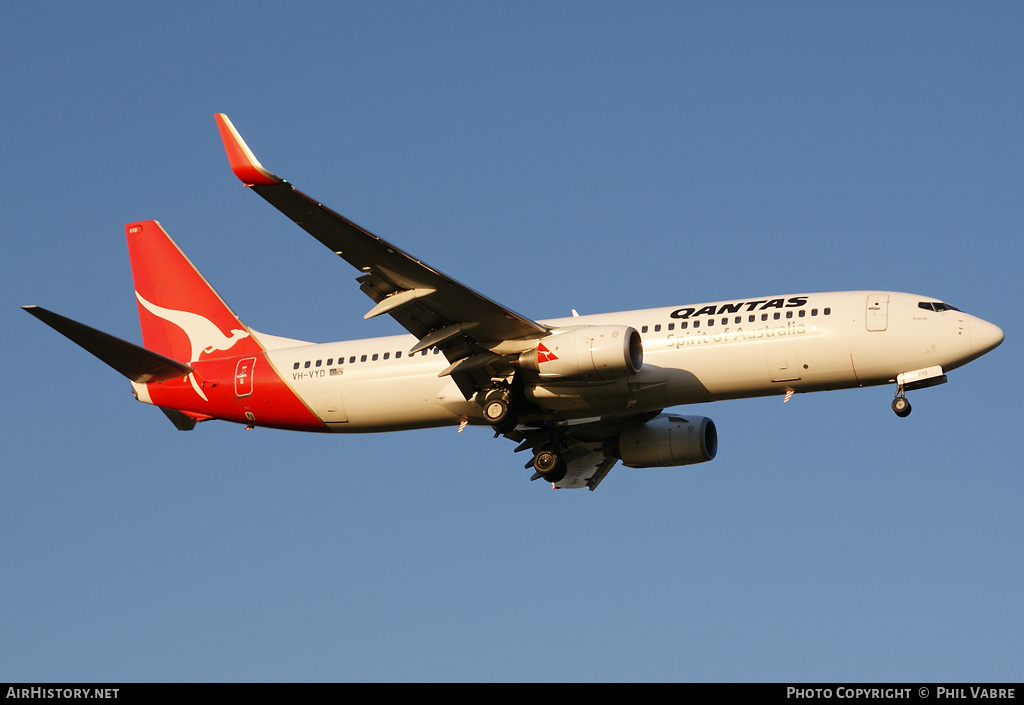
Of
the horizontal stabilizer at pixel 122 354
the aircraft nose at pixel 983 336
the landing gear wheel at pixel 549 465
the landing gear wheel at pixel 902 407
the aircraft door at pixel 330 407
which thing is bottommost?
the landing gear wheel at pixel 549 465

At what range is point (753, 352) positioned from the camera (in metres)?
35.1

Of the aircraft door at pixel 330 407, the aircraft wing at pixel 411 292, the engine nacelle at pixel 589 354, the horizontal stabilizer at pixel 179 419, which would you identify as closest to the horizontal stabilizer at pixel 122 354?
the horizontal stabilizer at pixel 179 419

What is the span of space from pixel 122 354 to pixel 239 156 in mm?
13013

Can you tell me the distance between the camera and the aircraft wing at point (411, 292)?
97.5 feet

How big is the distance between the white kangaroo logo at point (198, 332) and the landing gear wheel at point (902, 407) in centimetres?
2129

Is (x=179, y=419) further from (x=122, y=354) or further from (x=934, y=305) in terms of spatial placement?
(x=934, y=305)

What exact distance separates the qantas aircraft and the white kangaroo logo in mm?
971

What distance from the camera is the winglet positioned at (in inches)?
1155

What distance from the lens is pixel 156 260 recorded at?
4462 centimetres

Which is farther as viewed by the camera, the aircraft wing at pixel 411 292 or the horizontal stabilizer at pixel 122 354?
the horizontal stabilizer at pixel 122 354

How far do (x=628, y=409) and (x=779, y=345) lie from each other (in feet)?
16.0

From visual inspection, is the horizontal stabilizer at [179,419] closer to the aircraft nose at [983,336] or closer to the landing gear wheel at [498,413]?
the landing gear wheel at [498,413]
